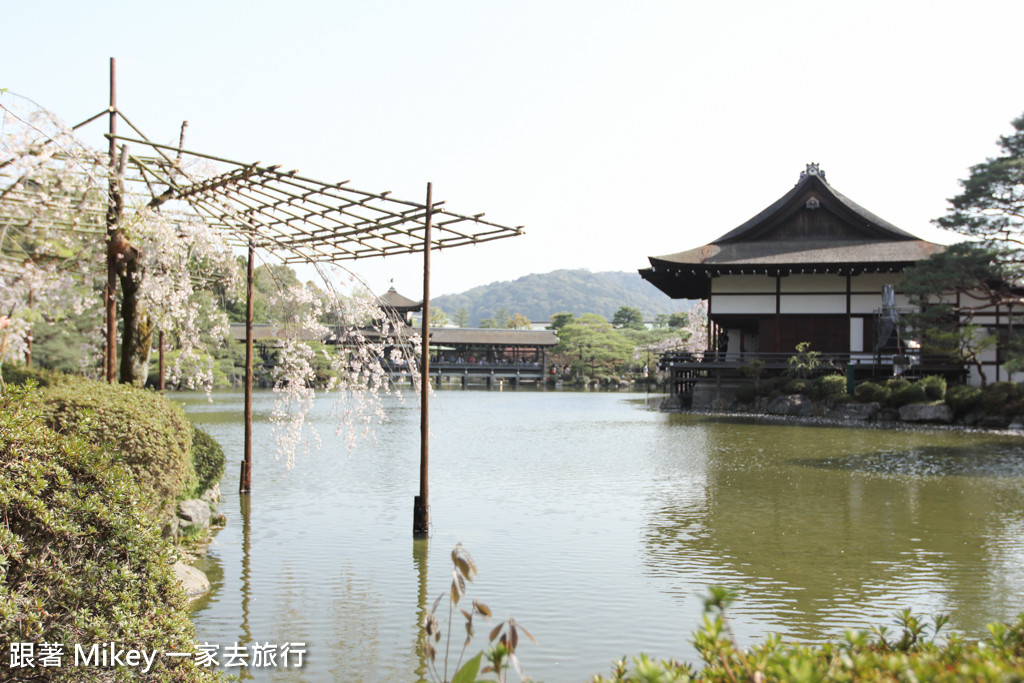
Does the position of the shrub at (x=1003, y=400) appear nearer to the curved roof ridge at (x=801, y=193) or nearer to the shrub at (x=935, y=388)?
the shrub at (x=935, y=388)

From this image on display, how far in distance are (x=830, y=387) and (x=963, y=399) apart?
3950 millimetres

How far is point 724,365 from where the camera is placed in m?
28.7

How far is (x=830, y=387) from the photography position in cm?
2453

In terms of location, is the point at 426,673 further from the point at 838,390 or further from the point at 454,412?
the point at 454,412

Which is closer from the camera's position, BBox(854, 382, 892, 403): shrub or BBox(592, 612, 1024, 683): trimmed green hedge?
BBox(592, 612, 1024, 683): trimmed green hedge

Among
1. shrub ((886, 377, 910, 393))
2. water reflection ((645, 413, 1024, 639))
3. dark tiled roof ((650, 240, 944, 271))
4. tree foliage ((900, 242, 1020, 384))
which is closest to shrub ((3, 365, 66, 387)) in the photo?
water reflection ((645, 413, 1024, 639))

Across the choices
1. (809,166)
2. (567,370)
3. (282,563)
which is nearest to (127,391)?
(282,563)

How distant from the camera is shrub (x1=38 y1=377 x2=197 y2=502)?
18.6 feet

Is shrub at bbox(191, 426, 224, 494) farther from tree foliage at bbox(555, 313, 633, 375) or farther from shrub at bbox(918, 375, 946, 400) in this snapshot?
tree foliage at bbox(555, 313, 633, 375)

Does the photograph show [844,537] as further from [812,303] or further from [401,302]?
[401,302]

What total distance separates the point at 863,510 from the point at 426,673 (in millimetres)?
6858

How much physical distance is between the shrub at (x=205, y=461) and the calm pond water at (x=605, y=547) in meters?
0.57

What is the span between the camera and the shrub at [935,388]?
878 inches

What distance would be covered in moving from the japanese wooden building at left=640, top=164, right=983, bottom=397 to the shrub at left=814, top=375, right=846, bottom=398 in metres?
2.19
